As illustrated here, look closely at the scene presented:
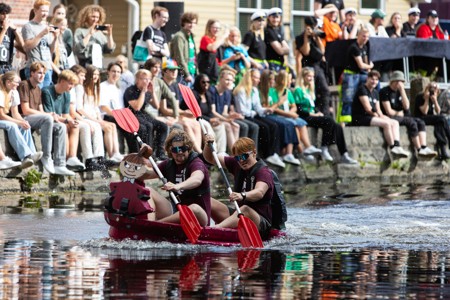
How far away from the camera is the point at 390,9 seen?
123 ft

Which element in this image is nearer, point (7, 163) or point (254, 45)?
point (7, 163)

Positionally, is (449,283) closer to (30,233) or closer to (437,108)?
(30,233)

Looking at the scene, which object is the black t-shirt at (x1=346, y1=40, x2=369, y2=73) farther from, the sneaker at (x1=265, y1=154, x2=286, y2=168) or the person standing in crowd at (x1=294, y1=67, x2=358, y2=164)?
the sneaker at (x1=265, y1=154, x2=286, y2=168)

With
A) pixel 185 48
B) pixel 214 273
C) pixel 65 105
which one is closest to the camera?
pixel 214 273

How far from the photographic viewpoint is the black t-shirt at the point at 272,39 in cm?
2659

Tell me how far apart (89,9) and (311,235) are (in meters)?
8.12

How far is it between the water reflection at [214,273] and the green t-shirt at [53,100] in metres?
7.09

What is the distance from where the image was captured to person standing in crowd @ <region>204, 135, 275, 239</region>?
599 inches

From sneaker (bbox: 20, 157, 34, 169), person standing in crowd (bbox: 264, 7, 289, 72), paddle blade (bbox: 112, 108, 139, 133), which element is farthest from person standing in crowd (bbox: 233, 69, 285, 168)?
paddle blade (bbox: 112, 108, 139, 133)

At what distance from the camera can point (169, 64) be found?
23641 mm

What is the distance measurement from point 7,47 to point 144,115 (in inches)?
118

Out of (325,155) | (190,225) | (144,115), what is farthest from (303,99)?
(190,225)

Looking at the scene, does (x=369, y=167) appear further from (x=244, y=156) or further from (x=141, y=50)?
(x=244, y=156)

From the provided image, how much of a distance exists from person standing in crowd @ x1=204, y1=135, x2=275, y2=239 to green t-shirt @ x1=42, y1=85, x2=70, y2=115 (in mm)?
6430
